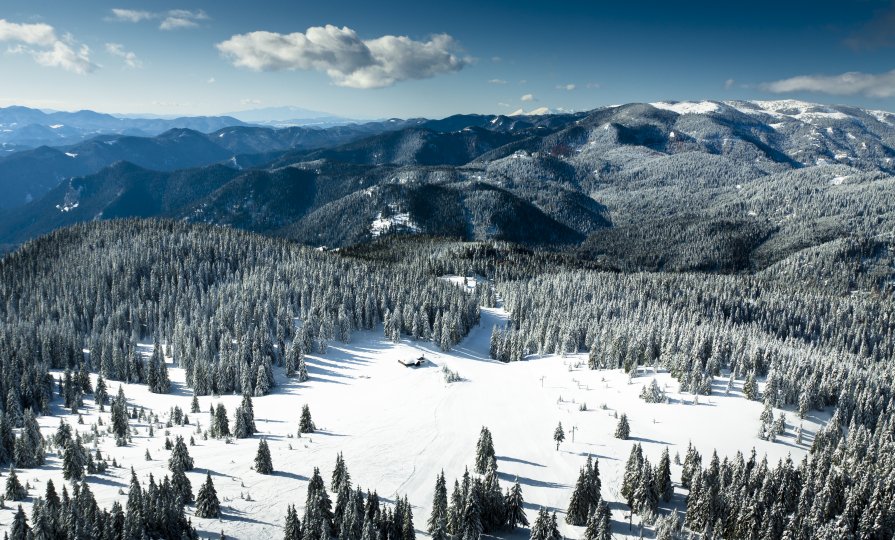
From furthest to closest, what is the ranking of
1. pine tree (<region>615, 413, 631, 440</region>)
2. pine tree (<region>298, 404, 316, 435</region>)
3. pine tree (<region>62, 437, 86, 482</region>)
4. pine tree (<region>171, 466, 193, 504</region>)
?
pine tree (<region>298, 404, 316, 435</region>) → pine tree (<region>615, 413, 631, 440</region>) → pine tree (<region>62, 437, 86, 482</region>) → pine tree (<region>171, 466, 193, 504</region>)

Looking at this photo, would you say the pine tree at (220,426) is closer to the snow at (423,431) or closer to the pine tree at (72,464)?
the snow at (423,431)

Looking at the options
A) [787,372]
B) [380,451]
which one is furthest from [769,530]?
→ [787,372]

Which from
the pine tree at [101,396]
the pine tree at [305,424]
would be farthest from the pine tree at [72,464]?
the pine tree at [101,396]

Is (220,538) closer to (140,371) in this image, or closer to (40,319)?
(140,371)

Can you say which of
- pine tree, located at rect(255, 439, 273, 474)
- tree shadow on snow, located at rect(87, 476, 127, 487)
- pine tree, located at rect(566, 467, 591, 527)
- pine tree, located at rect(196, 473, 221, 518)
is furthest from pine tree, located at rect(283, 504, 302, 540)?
pine tree, located at rect(566, 467, 591, 527)

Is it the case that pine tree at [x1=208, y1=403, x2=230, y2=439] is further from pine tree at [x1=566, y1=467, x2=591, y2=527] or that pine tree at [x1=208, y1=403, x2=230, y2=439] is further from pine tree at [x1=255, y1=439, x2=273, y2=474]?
pine tree at [x1=566, y1=467, x2=591, y2=527]

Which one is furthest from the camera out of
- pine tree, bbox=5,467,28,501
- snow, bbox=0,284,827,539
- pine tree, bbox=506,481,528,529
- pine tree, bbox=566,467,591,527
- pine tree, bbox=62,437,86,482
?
snow, bbox=0,284,827,539
